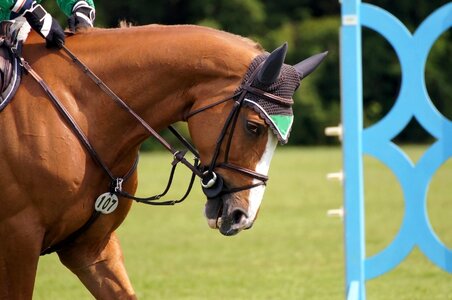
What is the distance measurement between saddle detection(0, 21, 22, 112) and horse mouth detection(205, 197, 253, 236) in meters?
1.12

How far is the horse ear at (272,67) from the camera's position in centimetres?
449

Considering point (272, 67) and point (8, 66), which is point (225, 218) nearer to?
point (272, 67)

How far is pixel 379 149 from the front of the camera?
5699 mm

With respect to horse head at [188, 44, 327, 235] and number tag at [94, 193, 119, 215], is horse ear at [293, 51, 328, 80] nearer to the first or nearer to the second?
horse head at [188, 44, 327, 235]

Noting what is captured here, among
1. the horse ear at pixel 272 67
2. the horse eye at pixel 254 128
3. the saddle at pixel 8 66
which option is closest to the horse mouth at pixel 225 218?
the horse eye at pixel 254 128

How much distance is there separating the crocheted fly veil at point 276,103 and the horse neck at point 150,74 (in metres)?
0.18

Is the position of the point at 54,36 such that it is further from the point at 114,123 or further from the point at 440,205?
the point at 440,205

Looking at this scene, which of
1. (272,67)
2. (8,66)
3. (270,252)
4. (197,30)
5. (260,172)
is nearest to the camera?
A: (272,67)

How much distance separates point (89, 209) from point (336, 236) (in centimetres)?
871

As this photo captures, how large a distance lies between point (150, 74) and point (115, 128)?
331 millimetres

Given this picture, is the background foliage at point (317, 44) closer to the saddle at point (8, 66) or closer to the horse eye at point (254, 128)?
the saddle at point (8, 66)

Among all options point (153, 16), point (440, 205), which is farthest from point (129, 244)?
point (153, 16)

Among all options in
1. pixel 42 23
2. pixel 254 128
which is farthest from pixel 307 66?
pixel 42 23

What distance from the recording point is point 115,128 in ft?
16.3
